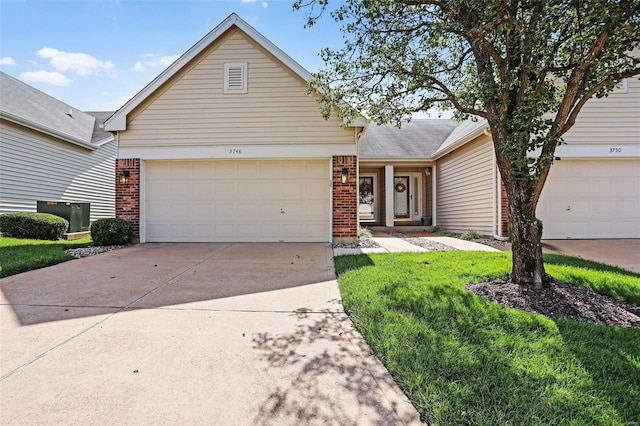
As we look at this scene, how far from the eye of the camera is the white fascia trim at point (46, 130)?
32.5 ft

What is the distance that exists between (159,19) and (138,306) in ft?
24.1

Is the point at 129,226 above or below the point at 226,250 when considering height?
above

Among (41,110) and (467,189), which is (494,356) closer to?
(467,189)

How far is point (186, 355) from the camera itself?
266 cm

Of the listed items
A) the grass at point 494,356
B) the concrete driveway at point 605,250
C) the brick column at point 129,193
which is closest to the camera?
the grass at point 494,356

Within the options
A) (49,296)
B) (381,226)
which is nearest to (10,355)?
(49,296)

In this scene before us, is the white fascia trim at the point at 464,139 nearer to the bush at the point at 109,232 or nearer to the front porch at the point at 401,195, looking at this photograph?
the front porch at the point at 401,195

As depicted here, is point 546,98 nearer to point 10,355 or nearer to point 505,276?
point 505,276

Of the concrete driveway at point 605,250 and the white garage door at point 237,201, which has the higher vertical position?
the white garage door at point 237,201

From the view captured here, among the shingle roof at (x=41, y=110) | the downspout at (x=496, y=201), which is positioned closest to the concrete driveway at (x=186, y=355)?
the downspout at (x=496, y=201)

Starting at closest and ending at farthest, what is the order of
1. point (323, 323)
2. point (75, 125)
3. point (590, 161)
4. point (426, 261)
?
point (323, 323), point (426, 261), point (590, 161), point (75, 125)

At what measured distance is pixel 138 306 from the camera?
380cm

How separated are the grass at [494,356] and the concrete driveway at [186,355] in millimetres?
232

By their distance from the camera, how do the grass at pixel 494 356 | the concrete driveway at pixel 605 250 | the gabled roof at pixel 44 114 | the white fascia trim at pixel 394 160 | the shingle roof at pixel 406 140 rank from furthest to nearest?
Result: 1. the shingle roof at pixel 406 140
2. the white fascia trim at pixel 394 160
3. the gabled roof at pixel 44 114
4. the concrete driveway at pixel 605 250
5. the grass at pixel 494 356
